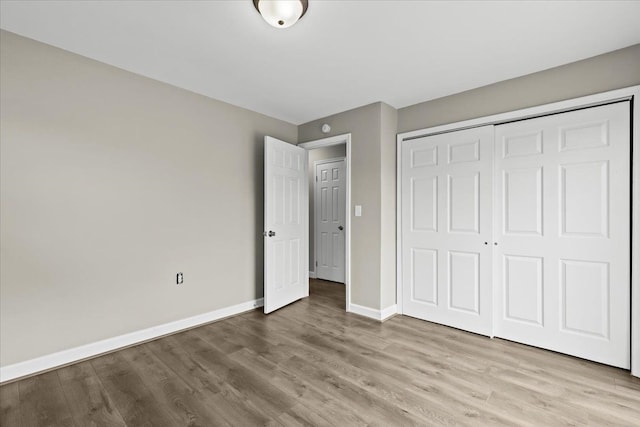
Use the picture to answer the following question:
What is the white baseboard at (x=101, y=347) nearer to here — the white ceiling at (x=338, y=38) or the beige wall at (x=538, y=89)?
the white ceiling at (x=338, y=38)

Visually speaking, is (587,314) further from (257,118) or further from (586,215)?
(257,118)

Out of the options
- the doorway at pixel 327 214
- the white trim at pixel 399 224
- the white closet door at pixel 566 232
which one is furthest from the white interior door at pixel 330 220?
the white closet door at pixel 566 232

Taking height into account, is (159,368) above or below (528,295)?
below

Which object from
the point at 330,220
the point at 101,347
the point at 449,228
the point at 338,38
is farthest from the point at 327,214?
the point at 101,347

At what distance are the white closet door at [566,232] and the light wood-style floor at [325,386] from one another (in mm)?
256

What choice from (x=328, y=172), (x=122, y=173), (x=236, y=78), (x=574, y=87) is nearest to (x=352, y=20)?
(x=236, y=78)

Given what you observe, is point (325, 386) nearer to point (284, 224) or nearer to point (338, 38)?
point (284, 224)

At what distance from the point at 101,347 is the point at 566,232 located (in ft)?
13.3

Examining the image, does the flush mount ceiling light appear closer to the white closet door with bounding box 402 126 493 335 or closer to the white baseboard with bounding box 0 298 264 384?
the white closet door with bounding box 402 126 493 335

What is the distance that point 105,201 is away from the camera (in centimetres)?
252

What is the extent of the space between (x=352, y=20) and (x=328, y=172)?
131 inches

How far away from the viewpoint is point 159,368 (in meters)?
2.25

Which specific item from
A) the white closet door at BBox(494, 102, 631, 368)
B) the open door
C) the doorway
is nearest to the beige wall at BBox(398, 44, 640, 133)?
the white closet door at BBox(494, 102, 631, 368)

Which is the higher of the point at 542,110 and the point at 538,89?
the point at 538,89
